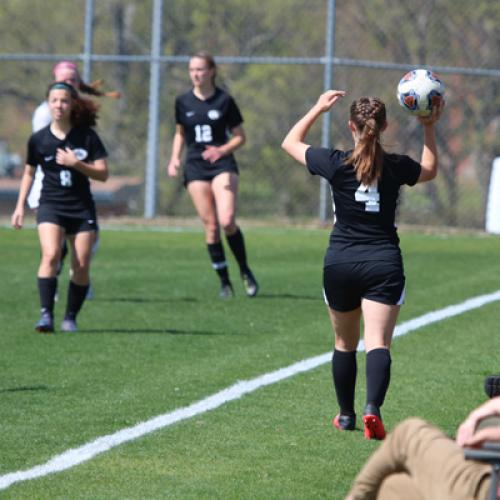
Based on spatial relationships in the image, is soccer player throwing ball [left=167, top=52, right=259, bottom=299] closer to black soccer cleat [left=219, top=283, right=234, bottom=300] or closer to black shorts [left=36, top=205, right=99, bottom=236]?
black soccer cleat [left=219, top=283, right=234, bottom=300]

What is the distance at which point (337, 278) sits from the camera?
7262mm

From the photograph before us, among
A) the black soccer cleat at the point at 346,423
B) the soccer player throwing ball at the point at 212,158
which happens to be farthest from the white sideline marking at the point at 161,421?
the soccer player throwing ball at the point at 212,158

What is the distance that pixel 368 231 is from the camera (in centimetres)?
730

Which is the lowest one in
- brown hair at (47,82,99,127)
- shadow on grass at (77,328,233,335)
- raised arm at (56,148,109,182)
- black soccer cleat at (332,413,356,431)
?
shadow on grass at (77,328,233,335)

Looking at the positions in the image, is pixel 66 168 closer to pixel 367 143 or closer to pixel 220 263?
pixel 220 263

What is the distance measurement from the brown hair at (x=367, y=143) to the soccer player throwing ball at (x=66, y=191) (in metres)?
3.83

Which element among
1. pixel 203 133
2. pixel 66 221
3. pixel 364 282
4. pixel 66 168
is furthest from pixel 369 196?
pixel 203 133

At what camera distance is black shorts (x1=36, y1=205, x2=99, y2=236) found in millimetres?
10641

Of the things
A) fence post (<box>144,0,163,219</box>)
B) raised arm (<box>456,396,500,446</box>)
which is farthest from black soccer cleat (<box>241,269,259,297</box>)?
raised arm (<box>456,396,500,446</box>)

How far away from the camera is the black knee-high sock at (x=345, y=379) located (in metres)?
7.45

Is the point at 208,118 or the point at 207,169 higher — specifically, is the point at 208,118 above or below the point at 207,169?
above

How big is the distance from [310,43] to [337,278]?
49.7 ft

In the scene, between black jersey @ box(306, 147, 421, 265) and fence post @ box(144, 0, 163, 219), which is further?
fence post @ box(144, 0, 163, 219)

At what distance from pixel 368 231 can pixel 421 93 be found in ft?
2.97
